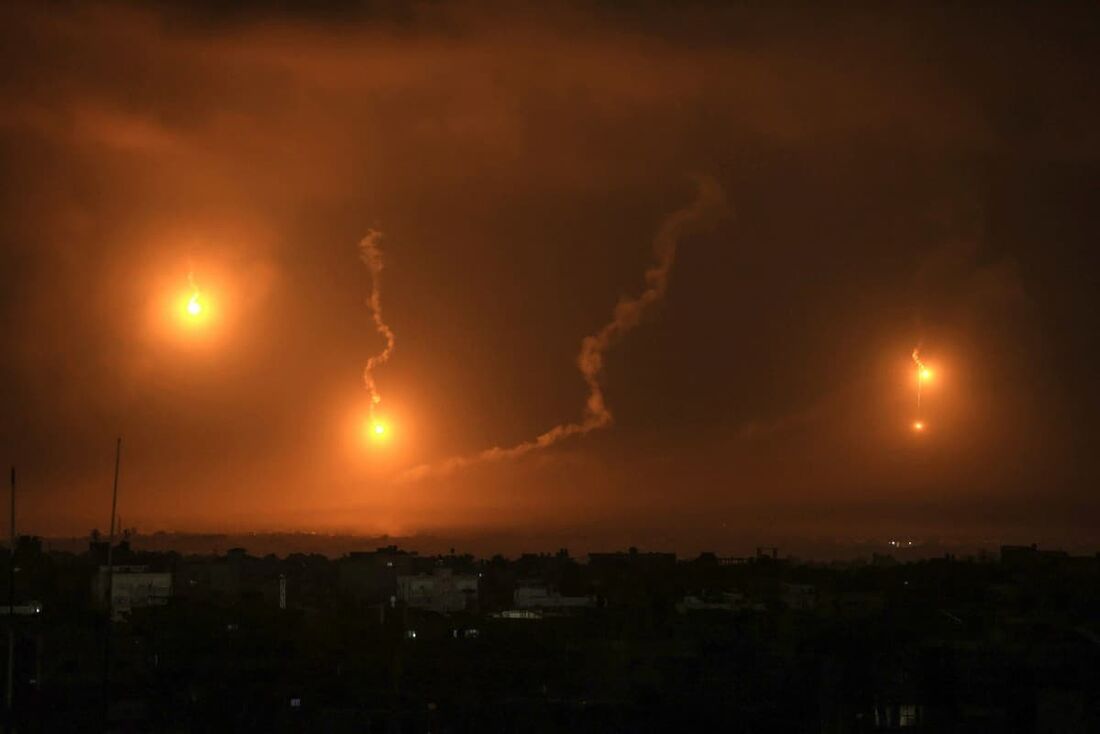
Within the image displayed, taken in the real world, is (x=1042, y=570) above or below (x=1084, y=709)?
above

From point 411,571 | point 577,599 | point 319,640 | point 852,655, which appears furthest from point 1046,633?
point 411,571

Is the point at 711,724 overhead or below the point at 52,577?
below

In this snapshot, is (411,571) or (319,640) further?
(411,571)

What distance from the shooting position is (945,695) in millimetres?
36250

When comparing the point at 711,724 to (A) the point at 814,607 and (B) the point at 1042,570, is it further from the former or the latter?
(B) the point at 1042,570

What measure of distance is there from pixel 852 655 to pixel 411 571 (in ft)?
120

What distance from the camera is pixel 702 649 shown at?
4081 cm

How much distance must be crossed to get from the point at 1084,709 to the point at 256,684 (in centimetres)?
1517

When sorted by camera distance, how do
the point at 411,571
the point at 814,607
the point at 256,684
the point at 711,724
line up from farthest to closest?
1. the point at 411,571
2. the point at 814,607
3. the point at 256,684
4. the point at 711,724

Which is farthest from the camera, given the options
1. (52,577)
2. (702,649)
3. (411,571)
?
(411,571)

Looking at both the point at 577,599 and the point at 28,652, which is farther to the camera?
the point at 577,599

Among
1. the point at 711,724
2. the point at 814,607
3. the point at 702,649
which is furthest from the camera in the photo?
the point at 814,607

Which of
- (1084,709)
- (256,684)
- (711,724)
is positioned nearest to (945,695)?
(1084,709)

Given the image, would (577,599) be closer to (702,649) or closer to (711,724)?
(702,649)
